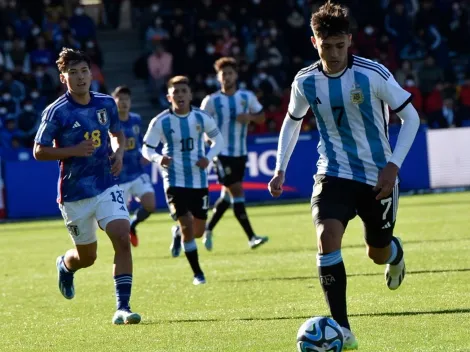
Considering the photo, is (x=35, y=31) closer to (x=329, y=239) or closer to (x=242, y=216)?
(x=242, y=216)

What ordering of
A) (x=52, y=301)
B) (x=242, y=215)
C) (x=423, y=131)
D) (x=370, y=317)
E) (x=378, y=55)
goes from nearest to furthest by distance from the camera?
(x=370, y=317)
(x=52, y=301)
(x=242, y=215)
(x=423, y=131)
(x=378, y=55)

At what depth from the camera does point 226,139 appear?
50.6 ft

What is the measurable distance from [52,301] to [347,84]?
14.7 ft

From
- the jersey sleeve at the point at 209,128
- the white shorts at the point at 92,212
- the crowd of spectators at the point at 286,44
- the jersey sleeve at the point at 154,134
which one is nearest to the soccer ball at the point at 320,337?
the white shorts at the point at 92,212

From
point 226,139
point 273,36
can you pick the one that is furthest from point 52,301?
point 273,36

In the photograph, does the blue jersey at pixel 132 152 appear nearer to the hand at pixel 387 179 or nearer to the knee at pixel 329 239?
the knee at pixel 329 239

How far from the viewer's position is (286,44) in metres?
29.0

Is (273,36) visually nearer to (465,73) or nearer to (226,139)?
(465,73)

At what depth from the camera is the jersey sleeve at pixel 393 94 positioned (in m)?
7.29

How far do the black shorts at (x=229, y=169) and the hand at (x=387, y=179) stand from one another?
8247 mm

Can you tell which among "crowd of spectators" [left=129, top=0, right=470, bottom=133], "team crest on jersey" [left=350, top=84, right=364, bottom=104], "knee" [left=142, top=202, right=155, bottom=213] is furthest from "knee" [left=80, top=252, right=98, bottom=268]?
"crowd of spectators" [left=129, top=0, right=470, bottom=133]

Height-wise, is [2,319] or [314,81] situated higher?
[314,81]

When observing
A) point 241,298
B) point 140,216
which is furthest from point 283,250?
point 241,298

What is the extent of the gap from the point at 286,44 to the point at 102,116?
20.2 metres
